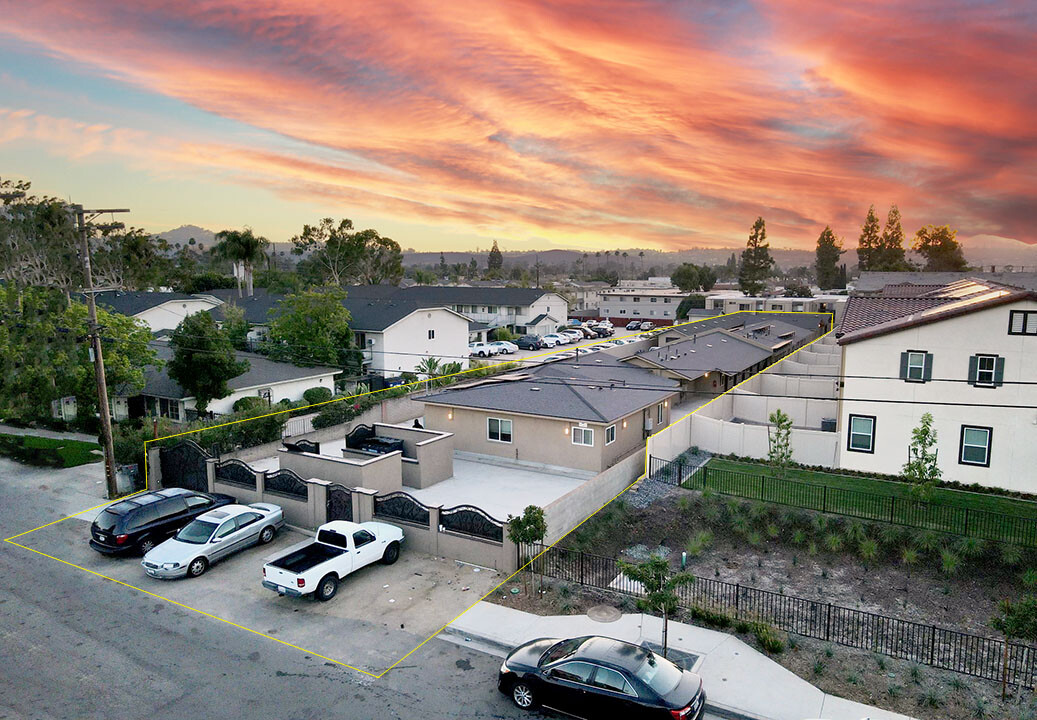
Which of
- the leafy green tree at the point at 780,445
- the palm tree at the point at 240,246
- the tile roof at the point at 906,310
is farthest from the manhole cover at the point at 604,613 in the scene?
the palm tree at the point at 240,246

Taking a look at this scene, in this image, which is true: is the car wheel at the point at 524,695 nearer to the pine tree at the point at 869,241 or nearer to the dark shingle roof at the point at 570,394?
the dark shingle roof at the point at 570,394

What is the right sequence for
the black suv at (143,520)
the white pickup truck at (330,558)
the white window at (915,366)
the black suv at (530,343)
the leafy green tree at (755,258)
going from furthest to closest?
the leafy green tree at (755,258) < the black suv at (530,343) < the white window at (915,366) < the black suv at (143,520) < the white pickup truck at (330,558)

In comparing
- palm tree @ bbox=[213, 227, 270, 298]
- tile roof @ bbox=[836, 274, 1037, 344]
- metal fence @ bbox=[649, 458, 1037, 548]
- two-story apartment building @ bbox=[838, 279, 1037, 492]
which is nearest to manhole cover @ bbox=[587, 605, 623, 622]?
metal fence @ bbox=[649, 458, 1037, 548]

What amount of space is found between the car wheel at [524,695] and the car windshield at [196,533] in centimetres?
1124

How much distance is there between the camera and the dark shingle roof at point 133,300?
6625 centimetres

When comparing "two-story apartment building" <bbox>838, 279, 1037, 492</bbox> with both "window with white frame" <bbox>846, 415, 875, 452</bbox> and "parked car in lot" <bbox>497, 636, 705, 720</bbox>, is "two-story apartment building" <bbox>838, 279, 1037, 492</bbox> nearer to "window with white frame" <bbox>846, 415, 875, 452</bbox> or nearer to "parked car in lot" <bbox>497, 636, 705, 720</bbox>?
"window with white frame" <bbox>846, 415, 875, 452</bbox>

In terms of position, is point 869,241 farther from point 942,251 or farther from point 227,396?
point 227,396

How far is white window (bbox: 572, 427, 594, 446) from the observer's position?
27.8 m

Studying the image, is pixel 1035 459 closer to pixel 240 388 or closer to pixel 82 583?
pixel 82 583

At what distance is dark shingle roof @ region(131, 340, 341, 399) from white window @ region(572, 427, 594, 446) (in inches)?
789

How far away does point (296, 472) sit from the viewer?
25.3 m

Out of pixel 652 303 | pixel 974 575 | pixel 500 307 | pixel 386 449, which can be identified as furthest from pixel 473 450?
pixel 652 303

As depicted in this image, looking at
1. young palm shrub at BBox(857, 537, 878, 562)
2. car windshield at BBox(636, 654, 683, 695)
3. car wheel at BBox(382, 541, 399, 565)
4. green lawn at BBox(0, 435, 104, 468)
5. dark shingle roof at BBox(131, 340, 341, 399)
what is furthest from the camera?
dark shingle roof at BBox(131, 340, 341, 399)

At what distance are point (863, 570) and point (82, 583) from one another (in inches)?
898
